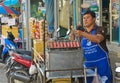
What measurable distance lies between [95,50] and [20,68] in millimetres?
3308

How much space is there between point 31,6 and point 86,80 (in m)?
7.06

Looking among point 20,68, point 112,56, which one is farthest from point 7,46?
point 112,56

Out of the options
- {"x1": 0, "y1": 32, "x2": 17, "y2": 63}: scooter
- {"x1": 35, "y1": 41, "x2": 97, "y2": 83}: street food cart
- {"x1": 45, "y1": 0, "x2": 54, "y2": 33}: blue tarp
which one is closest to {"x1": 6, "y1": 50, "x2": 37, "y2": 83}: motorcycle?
{"x1": 0, "y1": 32, "x2": 17, "y2": 63}: scooter

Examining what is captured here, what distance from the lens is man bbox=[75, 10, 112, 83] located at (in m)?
5.58

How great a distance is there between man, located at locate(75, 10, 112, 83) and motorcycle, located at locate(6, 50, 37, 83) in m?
2.31

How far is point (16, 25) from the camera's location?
44.6 ft

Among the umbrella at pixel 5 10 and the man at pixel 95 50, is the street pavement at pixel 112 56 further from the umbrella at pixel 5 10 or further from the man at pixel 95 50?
the man at pixel 95 50

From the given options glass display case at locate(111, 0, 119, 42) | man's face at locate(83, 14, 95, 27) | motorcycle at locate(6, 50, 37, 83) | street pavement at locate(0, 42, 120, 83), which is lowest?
street pavement at locate(0, 42, 120, 83)

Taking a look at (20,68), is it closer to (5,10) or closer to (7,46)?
(7,46)

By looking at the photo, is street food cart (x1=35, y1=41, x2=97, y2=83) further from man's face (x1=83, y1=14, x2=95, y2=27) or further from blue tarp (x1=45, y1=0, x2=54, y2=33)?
blue tarp (x1=45, y1=0, x2=54, y2=33)

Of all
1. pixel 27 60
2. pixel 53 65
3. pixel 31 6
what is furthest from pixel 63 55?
pixel 31 6

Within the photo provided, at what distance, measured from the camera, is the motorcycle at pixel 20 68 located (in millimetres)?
7995

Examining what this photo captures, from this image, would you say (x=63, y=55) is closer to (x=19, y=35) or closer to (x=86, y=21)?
(x=86, y=21)

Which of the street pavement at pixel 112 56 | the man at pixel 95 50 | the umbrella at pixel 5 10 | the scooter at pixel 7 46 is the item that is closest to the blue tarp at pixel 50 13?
the scooter at pixel 7 46
